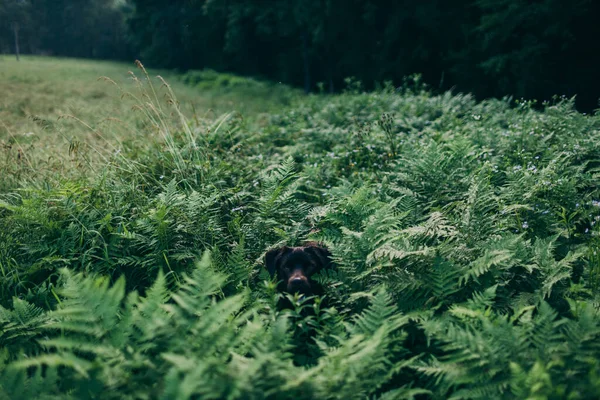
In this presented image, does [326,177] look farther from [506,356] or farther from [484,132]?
[506,356]

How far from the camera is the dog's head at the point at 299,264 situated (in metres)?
3.03

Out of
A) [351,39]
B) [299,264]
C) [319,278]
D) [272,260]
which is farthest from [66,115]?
[351,39]

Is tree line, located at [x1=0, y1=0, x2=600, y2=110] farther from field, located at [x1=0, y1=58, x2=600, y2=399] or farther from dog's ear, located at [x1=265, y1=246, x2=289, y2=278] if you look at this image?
dog's ear, located at [x1=265, y1=246, x2=289, y2=278]

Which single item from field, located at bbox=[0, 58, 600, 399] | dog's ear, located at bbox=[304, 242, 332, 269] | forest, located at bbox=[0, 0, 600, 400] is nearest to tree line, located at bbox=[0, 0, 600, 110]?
forest, located at bbox=[0, 0, 600, 400]

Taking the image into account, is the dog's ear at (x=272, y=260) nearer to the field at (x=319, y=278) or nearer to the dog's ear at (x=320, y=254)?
the field at (x=319, y=278)

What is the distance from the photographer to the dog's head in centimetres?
303

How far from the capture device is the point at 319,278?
3.05 meters

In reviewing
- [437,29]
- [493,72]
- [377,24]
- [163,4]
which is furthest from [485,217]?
[163,4]

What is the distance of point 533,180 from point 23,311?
432cm

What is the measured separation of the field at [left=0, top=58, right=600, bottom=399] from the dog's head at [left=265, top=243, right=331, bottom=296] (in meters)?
0.10

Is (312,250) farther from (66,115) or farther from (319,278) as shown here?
(66,115)

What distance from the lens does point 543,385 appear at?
1933 millimetres

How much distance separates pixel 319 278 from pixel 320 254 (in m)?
0.22

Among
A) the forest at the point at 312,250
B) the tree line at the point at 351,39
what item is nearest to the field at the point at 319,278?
the forest at the point at 312,250
